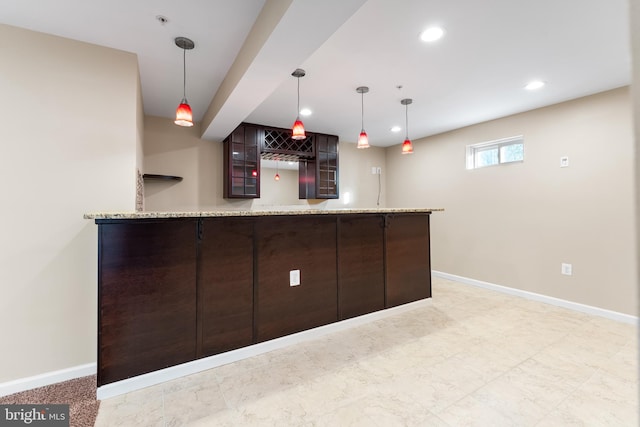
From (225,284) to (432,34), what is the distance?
2.43 meters

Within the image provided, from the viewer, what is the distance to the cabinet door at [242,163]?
4.18m

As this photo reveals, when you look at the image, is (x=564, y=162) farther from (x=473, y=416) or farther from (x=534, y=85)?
(x=473, y=416)

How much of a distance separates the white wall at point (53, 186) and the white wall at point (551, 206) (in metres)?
4.49

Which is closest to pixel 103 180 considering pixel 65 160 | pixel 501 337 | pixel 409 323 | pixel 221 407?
pixel 65 160

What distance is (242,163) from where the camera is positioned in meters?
4.26

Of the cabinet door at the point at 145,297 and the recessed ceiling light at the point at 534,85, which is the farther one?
the recessed ceiling light at the point at 534,85

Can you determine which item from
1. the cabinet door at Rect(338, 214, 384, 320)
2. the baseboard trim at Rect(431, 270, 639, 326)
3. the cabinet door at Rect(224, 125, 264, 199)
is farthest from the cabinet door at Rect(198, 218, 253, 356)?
the baseboard trim at Rect(431, 270, 639, 326)

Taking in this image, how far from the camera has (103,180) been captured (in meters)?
2.30

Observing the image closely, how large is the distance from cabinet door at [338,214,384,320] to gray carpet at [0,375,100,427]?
1918mm

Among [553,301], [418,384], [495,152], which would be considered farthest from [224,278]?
[495,152]

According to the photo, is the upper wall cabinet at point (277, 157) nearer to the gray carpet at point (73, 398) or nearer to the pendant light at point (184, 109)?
the pendant light at point (184, 109)

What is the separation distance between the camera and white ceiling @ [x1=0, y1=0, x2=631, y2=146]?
6.14ft

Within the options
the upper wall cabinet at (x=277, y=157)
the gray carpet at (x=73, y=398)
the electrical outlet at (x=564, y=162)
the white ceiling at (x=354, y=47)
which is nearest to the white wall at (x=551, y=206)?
the electrical outlet at (x=564, y=162)

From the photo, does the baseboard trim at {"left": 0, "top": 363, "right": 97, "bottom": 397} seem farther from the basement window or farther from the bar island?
the basement window
